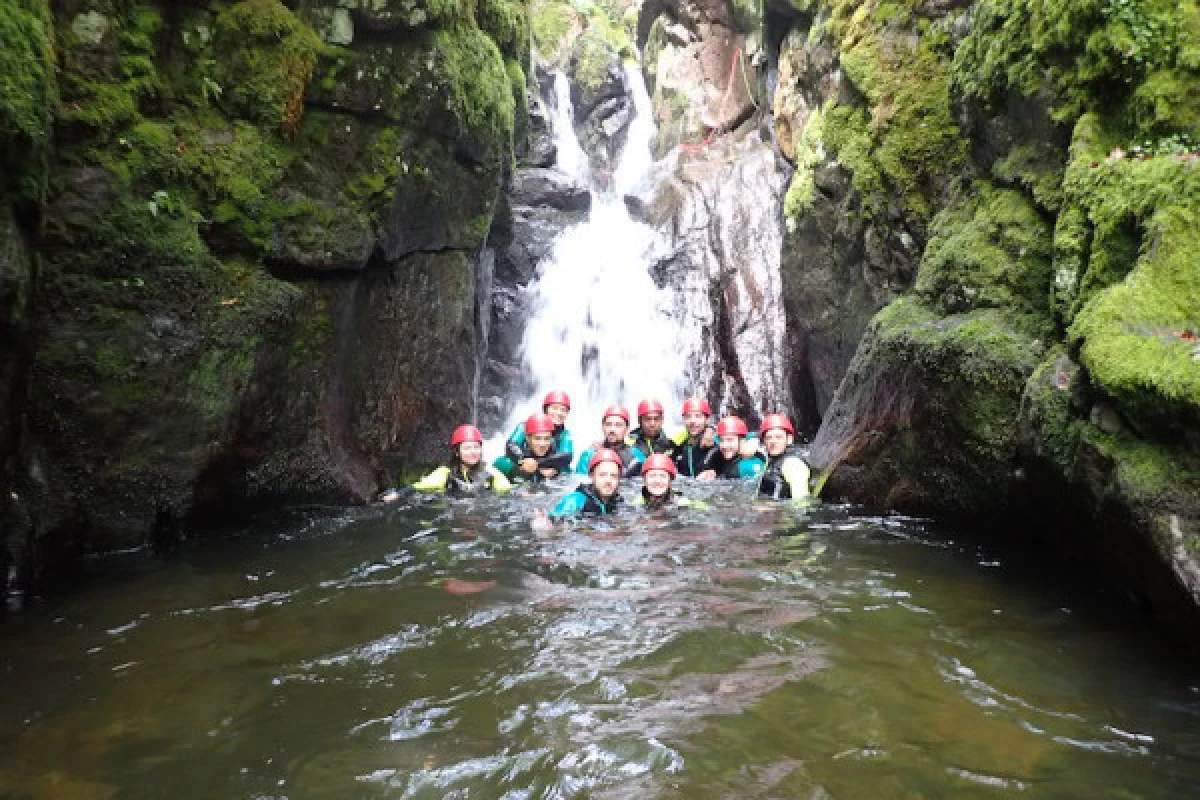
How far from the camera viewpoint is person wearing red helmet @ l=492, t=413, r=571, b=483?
11.5 meters

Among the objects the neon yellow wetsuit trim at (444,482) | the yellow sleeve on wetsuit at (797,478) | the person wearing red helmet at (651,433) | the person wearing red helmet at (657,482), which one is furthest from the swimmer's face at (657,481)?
the person wearing red helmet at (651,433)

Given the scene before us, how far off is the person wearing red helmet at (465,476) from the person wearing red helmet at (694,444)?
2.73 m

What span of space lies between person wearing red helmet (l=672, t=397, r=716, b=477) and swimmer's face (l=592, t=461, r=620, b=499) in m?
3.05

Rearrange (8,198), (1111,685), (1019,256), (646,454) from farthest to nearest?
(646,454)
(1019,256)
(8,198)
(1111,685)

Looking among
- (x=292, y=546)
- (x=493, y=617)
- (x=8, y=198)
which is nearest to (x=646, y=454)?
(x=292, y=546)

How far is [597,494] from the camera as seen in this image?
29.0ft

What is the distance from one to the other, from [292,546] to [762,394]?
10218mm

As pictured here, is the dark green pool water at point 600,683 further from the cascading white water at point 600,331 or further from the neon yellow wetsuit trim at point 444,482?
the cascading white water at point 600,331

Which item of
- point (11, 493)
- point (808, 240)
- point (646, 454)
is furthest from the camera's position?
point (808, 240)

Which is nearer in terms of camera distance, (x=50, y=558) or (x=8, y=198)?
(x=8, y=198)

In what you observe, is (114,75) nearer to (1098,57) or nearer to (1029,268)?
(1098,57)

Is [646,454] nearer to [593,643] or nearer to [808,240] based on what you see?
[808,240]

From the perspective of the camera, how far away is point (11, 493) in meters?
5.92

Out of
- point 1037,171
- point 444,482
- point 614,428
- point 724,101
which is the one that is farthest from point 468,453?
point 724,101
